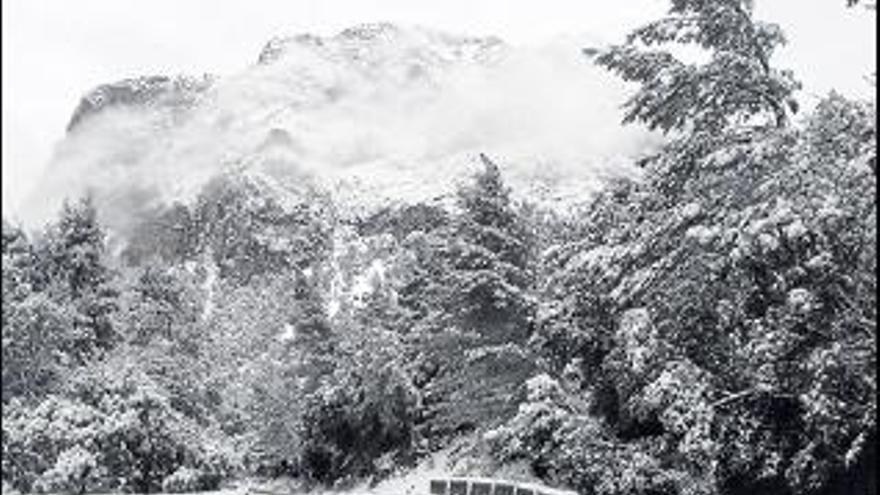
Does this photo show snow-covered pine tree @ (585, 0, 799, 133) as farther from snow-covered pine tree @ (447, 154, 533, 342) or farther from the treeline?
snow-covered pine tree @ (447, 154, 533, 342)

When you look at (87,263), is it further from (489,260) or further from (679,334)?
(679,334)

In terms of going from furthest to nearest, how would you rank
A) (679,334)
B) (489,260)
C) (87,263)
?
(87,263) → (489,260) → (679,334)

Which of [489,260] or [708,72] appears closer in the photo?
[708,72]

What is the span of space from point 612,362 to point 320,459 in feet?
102

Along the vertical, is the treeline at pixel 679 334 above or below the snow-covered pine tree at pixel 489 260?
below

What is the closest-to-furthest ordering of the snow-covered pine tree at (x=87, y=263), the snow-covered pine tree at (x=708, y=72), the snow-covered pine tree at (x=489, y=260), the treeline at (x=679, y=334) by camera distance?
the treeline at (x=679, y=334) < the snow-covered pine tree at (x=708, y=72) < the snow-covered pine tree at (x=489, y=260) < the snow-covered pine tree at (x=87, y=263)

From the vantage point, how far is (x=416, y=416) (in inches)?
2068

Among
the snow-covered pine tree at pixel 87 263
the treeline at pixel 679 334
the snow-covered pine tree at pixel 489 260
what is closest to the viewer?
the treeline at pixel 679 334

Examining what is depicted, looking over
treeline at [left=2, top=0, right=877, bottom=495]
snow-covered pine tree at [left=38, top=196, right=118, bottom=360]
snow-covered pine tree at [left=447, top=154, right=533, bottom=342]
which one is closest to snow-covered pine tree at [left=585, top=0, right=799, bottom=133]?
treeline at [left=2, top=0, right=877, bottom=495]

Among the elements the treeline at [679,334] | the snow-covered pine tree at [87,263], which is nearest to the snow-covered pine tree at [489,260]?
the treeline at [679,334]

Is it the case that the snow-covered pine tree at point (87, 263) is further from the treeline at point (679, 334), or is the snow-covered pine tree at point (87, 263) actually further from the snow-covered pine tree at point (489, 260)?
the snow-covered pine tree at point (489, 260)

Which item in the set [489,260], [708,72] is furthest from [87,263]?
[708,72]

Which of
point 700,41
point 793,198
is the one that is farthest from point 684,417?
point 700,41

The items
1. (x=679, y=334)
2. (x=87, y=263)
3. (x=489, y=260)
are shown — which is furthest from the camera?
(x=87, y=263)
